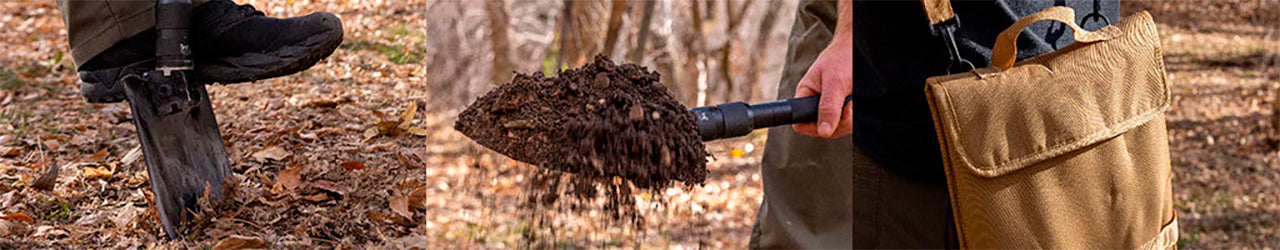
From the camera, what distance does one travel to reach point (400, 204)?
1.42 m

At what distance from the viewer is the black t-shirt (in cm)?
117

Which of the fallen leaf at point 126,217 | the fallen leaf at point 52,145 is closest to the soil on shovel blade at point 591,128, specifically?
the fallen leaf at point 126,217

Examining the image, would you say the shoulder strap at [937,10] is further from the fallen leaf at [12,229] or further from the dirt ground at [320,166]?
the fallen leaf at [12,229]

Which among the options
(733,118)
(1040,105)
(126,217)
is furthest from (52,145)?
(1040,105)

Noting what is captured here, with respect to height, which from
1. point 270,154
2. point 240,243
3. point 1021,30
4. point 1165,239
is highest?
point 1021,30

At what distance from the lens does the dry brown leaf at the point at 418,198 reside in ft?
4.70

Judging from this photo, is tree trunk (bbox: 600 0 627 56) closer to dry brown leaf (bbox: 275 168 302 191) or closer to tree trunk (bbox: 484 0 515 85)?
tree trunk (bbox: 484 0 515 85)

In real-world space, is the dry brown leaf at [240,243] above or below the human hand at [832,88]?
below

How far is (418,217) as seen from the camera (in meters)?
1.44

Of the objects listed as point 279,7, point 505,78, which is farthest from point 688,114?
point 279,7

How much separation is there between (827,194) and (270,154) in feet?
3.31

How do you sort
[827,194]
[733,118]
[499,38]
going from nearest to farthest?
[733,118] → [499,38] → [827,194]

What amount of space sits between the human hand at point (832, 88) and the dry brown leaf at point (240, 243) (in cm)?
80

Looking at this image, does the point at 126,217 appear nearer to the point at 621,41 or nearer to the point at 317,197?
the point at 317,197
